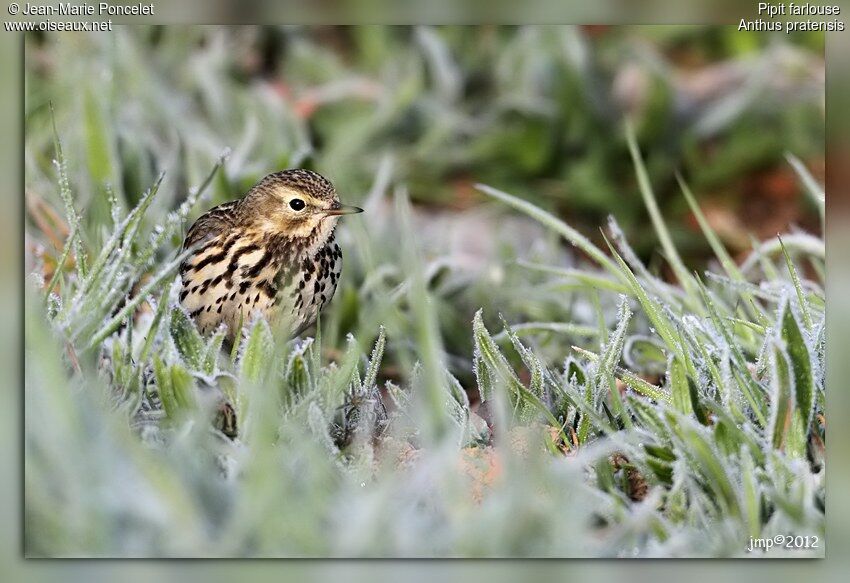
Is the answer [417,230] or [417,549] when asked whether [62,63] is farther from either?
[417,549]

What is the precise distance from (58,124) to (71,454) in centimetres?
157

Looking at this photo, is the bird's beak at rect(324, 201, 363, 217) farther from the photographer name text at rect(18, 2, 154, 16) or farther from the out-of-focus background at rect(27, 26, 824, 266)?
the out-of-focus background at rect(27, 26, 824, 266)

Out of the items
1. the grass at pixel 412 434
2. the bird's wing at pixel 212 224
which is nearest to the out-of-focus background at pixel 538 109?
the bird's wing at pixel 212 224

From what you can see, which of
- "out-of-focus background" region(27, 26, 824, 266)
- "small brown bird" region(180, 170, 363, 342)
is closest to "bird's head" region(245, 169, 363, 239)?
"small brown bird" region(180, 170, 363, 342)

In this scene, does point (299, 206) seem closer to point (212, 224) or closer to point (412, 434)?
point (212, 224)

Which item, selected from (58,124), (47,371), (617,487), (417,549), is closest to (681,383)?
(617,487)

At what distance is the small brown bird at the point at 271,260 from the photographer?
223 cm

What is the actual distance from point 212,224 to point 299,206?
178 millimetres

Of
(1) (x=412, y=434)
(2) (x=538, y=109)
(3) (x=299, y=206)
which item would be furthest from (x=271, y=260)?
(2) (x=538, y=109)

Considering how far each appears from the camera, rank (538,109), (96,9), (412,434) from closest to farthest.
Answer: (412,434) → (96,9) → (538,109)

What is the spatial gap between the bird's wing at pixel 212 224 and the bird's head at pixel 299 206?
0.21 ft

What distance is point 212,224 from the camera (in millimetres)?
2338

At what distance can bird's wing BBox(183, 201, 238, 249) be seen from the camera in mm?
2314

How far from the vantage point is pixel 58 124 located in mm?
3068
